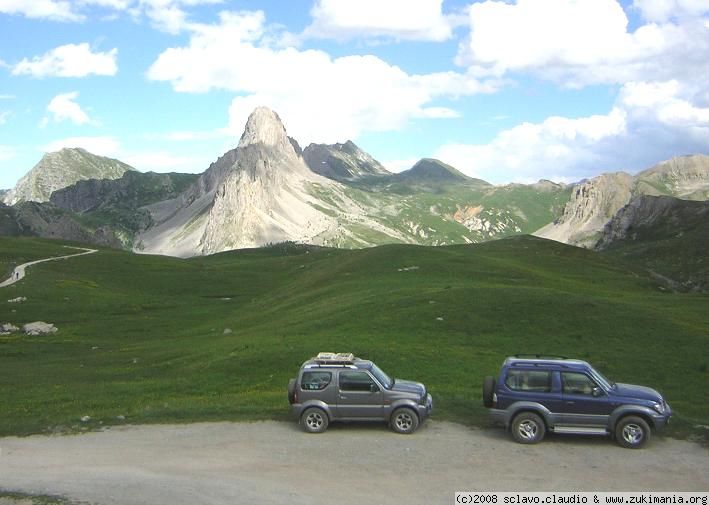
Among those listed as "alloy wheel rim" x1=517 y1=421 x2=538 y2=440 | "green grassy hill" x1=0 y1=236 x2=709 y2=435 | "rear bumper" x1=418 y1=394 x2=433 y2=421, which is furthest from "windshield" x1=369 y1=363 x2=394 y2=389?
"alloy wheel rim" x1=517 y1=421 x2=538 y2=440

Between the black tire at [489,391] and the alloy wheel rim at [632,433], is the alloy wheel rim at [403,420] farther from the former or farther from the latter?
the alloy wheel rim at [632,433]

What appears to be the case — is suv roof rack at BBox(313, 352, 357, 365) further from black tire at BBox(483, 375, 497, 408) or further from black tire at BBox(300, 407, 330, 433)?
black tire at BBox(483, 375, 497, 408)

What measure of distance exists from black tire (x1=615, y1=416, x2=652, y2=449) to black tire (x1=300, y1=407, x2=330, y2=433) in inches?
429

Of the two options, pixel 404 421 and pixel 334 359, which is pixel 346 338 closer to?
pixel 334 359

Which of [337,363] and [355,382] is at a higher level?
[337,363]

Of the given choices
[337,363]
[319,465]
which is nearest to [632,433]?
[337,363]

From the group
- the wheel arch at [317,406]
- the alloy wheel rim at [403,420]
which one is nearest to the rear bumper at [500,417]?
the alloy wheel rim at [403,420]

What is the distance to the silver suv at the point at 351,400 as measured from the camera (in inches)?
961

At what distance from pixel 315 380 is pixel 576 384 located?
32.8 feet

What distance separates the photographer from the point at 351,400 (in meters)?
24.6

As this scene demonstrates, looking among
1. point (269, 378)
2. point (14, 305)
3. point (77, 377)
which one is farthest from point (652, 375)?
point (14, 305)

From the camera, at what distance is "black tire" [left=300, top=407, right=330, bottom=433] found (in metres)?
24.5

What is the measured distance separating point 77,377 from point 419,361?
2380cm

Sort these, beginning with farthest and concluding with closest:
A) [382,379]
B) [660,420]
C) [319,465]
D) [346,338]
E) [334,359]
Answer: [346,338], [334,359], [382,379], [660,420], [319,465]
